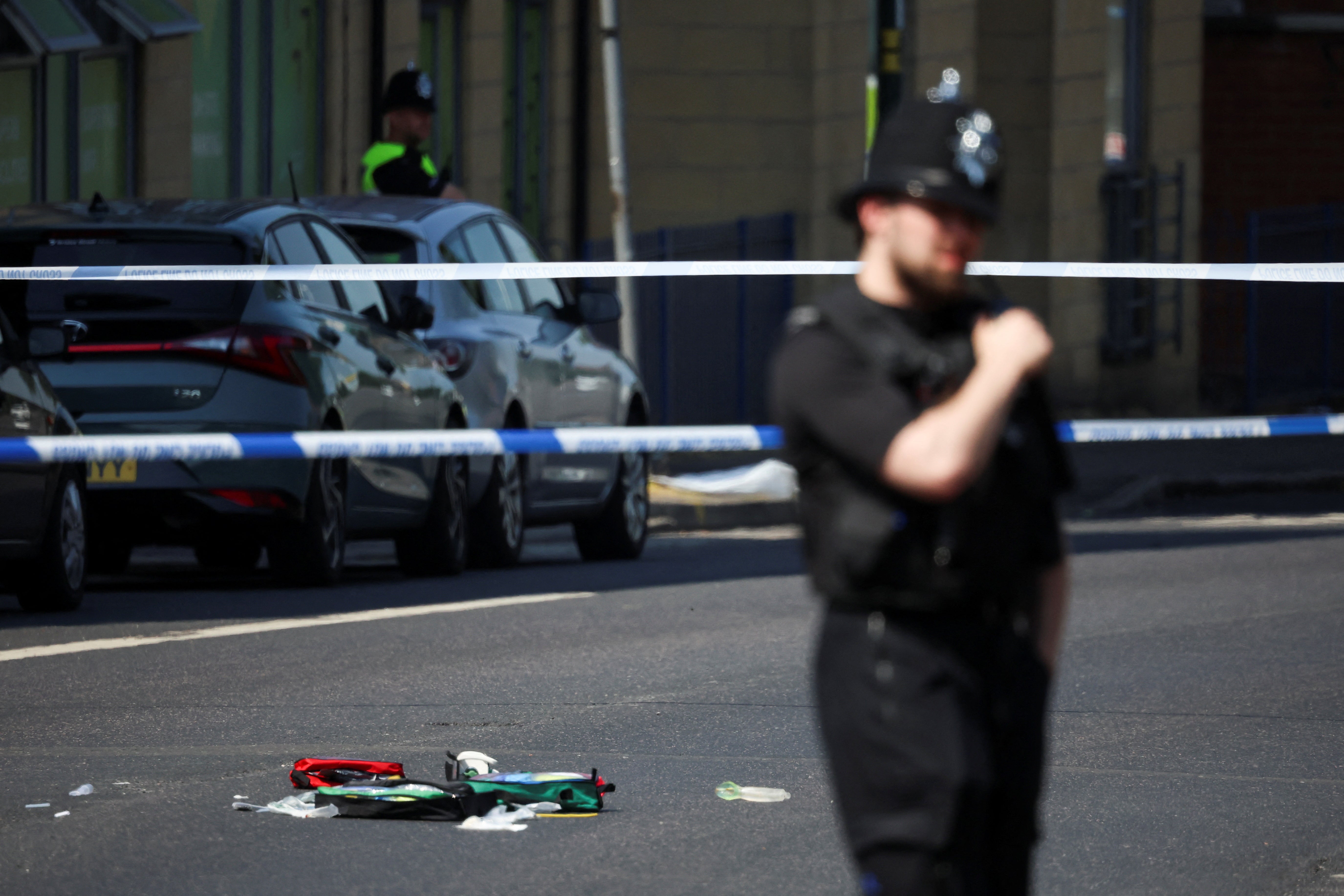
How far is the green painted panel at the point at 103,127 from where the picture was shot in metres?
20.5

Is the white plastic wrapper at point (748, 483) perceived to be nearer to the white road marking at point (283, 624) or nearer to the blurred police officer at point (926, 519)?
the white road marking at point (283, 624)

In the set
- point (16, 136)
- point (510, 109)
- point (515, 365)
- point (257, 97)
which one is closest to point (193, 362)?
point (515, 365)

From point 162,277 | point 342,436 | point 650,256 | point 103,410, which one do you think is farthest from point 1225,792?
point 650,256

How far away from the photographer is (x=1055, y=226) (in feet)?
96.8

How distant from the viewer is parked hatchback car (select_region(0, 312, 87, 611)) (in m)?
10.1

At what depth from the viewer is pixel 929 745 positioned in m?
3.34

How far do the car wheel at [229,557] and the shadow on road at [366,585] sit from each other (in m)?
0.16

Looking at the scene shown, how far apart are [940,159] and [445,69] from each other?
23.0 metres

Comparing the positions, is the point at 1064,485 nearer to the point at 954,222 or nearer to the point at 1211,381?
the point at 954,222

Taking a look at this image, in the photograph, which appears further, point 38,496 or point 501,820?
point 38,496

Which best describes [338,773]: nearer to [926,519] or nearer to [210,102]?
[926,519]

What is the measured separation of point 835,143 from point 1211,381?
5836 mm

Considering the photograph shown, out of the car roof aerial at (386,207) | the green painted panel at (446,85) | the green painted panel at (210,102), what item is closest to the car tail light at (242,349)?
the car roof aerial at (386,207)

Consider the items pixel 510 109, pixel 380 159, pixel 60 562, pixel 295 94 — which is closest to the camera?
pixel 60 562
